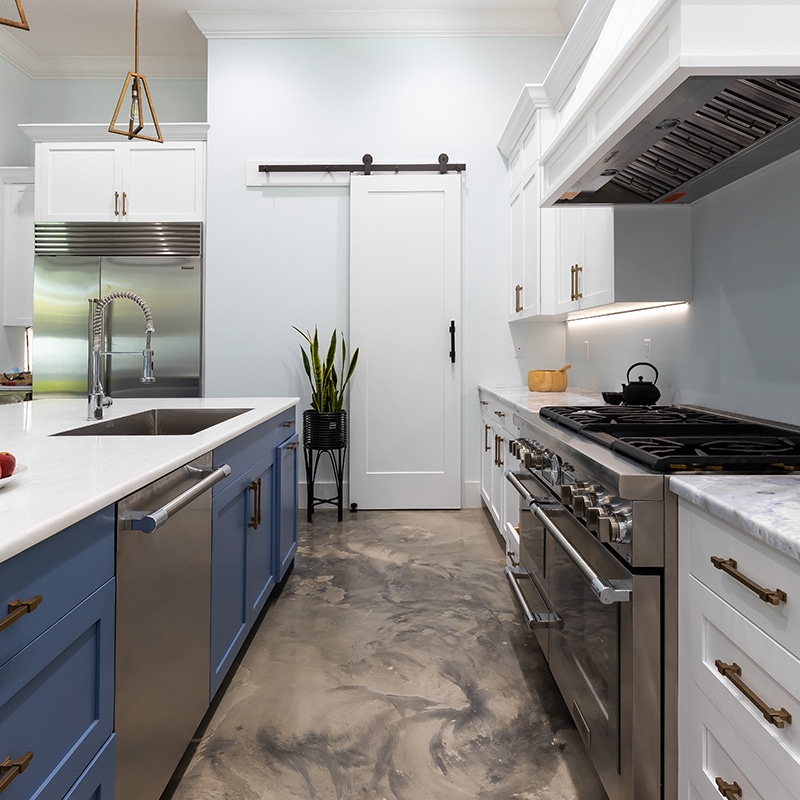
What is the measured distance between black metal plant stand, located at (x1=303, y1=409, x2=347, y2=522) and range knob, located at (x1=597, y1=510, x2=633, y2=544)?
3034 mm

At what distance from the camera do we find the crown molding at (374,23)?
450cm

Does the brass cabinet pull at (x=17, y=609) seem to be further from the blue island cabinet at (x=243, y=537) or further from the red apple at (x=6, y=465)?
the blue island cabinet at (x=243, y=537)

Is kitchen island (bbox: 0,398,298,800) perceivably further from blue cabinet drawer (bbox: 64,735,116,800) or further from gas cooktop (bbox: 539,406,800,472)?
gas cooktop (bbox: 539,406,800,472)

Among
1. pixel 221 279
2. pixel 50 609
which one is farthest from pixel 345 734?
pixel 221 279

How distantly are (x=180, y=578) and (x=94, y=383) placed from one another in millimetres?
1043

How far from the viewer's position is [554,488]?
1.86 metres

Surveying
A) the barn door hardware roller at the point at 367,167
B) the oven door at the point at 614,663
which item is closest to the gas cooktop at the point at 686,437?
the oven door at the point at 614,663

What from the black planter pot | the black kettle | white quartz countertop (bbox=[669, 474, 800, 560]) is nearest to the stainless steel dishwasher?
white quartz countertop (bbox=[669, 474, 800, 560])

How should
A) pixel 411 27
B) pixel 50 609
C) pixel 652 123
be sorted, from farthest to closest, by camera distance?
pixel 411 27
pixel 652 123
pixel 50 609

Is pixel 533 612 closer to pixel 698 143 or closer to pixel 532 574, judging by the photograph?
pixel 532 574

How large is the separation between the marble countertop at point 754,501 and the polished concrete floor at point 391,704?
2.98ft

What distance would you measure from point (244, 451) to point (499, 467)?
1873mm

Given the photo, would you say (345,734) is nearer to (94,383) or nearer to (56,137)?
(94,383)

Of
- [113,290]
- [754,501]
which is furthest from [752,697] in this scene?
[113,290]
